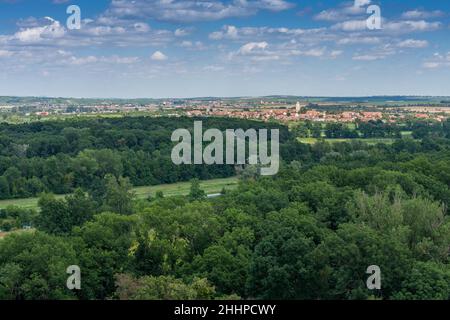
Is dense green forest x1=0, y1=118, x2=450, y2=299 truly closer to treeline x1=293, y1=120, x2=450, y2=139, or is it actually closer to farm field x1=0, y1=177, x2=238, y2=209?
farm field x1=0, y1=177, x2=238, y2=209

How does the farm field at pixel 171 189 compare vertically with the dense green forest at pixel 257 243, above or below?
below

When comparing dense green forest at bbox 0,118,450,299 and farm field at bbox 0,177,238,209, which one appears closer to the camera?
dense green forest at bbox 0,118,450,299

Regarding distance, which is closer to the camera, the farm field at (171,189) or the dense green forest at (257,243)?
the dense green forest at (257,243)

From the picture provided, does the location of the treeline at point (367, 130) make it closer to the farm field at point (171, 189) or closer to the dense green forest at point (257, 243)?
the farm field at point (171, 189)

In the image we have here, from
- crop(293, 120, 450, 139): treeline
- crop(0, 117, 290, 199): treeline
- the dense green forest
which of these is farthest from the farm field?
crop(293, 120, 450, 139): treeline

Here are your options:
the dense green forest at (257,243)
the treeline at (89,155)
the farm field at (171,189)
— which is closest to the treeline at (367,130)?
the treeline at (89,155)

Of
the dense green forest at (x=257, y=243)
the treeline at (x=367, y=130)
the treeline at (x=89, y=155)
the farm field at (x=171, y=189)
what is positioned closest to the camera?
the dense green forest at (x=257, y=243)
